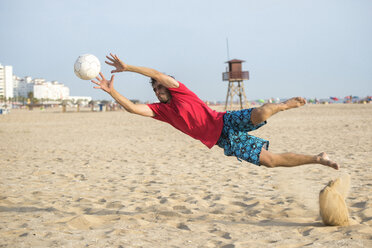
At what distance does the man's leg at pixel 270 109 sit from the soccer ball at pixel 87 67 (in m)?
1.94

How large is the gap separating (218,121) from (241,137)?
0.30 m

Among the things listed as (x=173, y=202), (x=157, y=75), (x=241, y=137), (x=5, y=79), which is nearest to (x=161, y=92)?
(x=157, y=75)

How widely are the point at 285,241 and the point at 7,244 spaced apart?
7.97ft

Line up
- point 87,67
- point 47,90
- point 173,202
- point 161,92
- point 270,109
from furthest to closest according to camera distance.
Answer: point 47,90 < point 173,202 < point 87,67 < point 161,92 < point 270,109

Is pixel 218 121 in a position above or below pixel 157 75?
below

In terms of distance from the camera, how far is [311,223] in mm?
3449

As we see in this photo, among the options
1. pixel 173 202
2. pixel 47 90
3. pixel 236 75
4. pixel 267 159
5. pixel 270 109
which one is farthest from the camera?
pixel 47 90

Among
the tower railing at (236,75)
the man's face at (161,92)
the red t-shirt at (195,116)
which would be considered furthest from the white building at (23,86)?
the red t-shirt at (195,116)

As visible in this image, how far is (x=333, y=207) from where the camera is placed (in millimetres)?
3197

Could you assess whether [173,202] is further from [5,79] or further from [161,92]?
[5,79]

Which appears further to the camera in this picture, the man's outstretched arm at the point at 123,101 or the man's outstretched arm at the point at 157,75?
the man's outstretched arm at the point at 123,101

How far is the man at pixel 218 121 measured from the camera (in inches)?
137

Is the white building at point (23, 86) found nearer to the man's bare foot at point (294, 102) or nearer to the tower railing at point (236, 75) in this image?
the tower railing at point (236, 75)

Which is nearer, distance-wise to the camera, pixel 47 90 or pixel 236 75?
pixel 236 75
